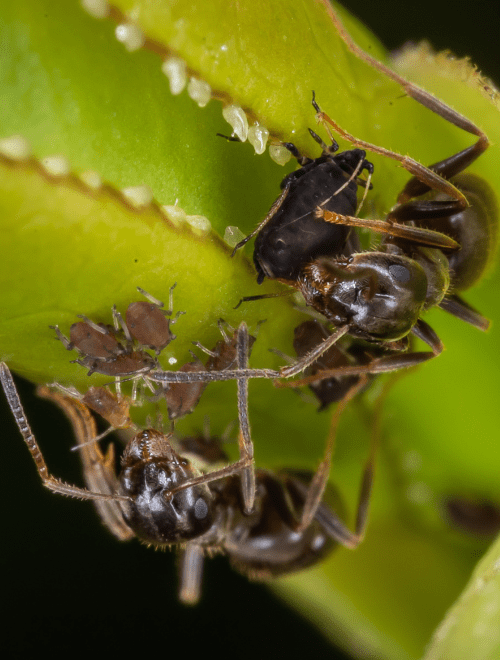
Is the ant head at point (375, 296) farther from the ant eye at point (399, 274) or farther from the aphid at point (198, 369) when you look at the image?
the aphid at point (198, 369)

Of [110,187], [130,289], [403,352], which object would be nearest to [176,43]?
[110,187]

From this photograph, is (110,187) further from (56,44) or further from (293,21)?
(293,21)

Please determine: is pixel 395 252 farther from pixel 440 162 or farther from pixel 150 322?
pixel 150 322

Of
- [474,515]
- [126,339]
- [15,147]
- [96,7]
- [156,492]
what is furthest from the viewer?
[474,515]

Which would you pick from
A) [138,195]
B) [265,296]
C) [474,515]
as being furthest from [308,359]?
[474,515]

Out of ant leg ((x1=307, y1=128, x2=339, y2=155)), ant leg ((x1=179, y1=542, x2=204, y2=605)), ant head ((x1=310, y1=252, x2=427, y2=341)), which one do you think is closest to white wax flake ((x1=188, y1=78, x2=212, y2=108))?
ant leg ((x1=307, y1=128, x2=339, y2=155))

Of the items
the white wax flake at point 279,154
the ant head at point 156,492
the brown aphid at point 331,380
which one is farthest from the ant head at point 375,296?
the ant head at point 156,492
